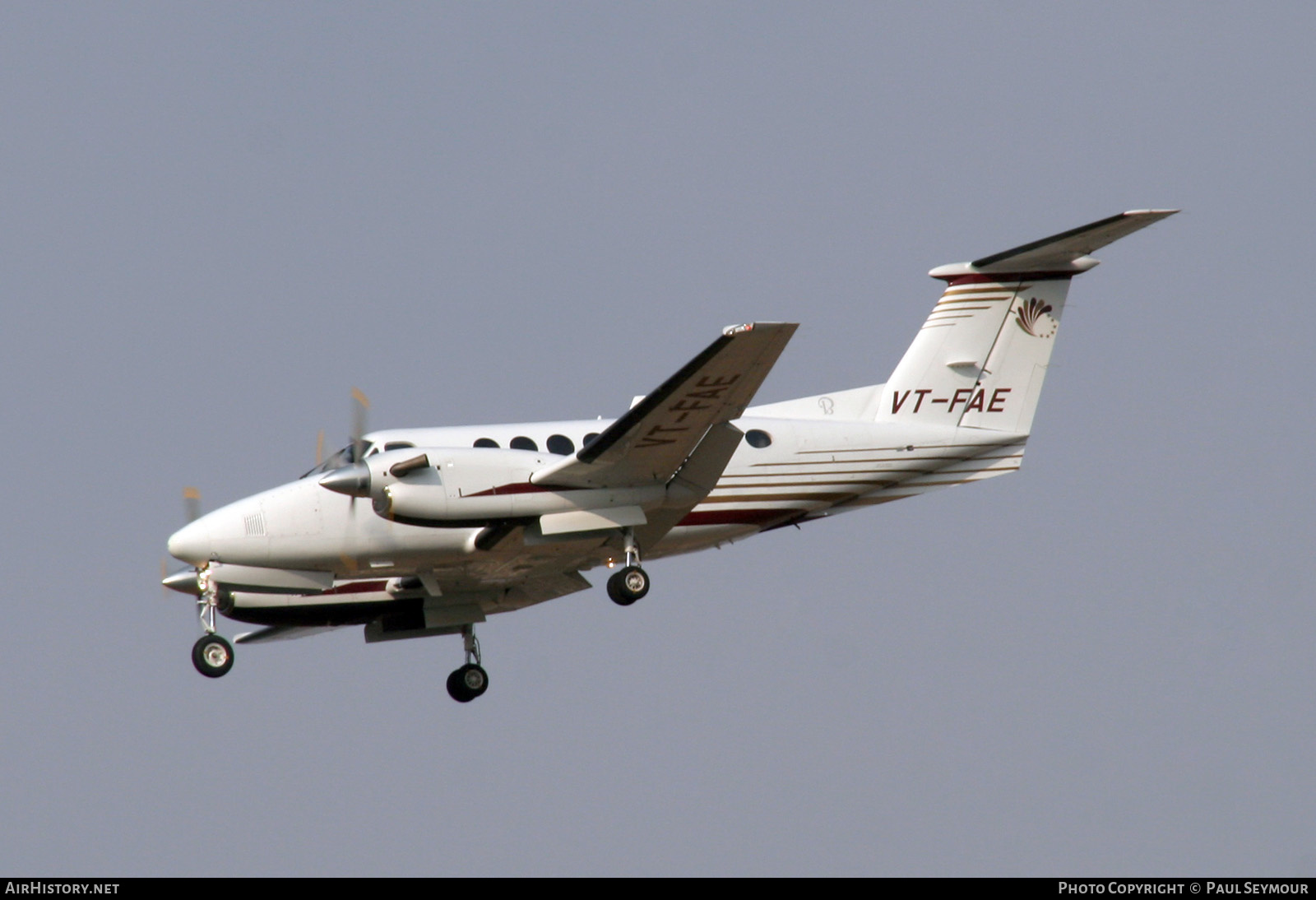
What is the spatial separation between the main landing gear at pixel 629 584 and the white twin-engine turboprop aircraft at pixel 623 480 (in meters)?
0.02

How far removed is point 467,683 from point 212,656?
4.77 metres

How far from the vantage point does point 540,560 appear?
21.7 meters

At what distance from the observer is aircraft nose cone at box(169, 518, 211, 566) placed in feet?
66.5

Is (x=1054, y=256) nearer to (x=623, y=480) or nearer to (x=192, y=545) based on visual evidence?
(x=623, y=480)

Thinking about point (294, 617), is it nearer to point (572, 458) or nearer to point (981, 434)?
point (572, 458)

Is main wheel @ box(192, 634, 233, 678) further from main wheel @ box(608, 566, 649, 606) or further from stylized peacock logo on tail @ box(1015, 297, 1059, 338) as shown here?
stylized peacock logo on tail @ box(1015, 297, 1059, 338)

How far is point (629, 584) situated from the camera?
20.6 meters

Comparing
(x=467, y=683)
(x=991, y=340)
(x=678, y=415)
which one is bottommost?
(x=467, y=683)

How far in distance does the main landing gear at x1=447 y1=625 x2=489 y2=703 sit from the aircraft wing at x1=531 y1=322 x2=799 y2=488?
15.5 ft

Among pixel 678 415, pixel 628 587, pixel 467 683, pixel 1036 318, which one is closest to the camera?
pixel 678 415

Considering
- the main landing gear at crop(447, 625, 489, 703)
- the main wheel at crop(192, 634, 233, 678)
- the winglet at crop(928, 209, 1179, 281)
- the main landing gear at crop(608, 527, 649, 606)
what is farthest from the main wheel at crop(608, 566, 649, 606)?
the winglet at crop(928, 209, 1179, 281)

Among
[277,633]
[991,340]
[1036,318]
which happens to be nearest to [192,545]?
[277,633]

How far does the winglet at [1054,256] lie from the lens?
915 inches
